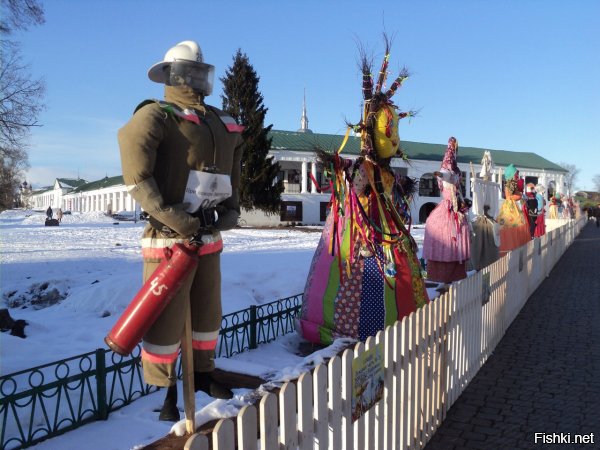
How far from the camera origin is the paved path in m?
3.59

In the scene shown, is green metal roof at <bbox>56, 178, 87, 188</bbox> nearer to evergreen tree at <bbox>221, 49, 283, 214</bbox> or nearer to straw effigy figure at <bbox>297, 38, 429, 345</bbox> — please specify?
evergreen tree at <bbox>221, 49, 283, 214</bbox>

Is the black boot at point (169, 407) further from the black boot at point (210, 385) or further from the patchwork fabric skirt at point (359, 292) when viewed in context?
the patchwork fabric skirt at point (359, 292)

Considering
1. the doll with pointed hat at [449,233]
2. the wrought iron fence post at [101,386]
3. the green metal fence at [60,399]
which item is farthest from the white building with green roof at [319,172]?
the wrought iron fence post at [101,386]

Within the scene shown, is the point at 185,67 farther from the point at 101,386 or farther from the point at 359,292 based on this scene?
the point at 359,292

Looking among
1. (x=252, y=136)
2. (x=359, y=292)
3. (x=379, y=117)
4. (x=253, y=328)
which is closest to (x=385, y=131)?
(x=379, y=117)

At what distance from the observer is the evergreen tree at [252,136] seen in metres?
28.7

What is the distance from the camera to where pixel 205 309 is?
272cm

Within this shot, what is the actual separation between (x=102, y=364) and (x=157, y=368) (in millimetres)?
1337

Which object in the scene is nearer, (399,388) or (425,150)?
(399,388)

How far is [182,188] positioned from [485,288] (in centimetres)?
363

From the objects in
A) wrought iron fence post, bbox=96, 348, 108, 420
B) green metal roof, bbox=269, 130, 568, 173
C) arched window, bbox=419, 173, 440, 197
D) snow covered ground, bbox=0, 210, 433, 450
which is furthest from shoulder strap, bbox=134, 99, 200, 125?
arched window, bbox=419, 173, 440, 197

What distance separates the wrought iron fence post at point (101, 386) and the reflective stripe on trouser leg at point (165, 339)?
4.07 ft

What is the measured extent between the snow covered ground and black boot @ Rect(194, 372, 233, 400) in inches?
3.2

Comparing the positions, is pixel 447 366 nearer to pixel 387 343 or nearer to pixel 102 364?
pixel 387 343
